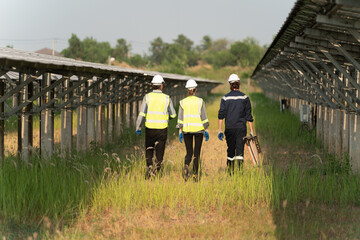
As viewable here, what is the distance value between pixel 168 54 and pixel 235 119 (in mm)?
98685

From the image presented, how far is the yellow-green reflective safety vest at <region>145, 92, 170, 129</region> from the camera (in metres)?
7.73

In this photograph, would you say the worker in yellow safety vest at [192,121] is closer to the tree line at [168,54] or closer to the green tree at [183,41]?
the tree line at [168,54]

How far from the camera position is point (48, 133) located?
9.12 m

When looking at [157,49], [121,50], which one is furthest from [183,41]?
[121,50]

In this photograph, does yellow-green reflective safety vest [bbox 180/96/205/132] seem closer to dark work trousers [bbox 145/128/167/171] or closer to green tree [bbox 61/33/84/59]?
dark work trousers [bbox 145/128/167/171]

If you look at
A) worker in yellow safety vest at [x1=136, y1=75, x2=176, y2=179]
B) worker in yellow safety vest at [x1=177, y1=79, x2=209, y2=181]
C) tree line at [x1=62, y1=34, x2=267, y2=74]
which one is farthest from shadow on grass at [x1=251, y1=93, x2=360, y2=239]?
tree line at [x1=62, y1=34, x2=267, y2=74]

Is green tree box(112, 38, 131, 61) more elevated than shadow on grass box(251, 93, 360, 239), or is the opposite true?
green tree box(112, 38, 131, 61)

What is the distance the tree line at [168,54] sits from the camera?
74.5 m

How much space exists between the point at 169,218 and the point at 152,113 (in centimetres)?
230

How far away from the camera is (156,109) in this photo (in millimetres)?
7766

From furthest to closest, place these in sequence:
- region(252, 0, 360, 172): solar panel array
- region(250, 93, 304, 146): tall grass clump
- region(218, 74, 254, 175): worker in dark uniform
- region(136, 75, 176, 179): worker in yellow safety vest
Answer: region(250, 93, 304, 146): tall grass clump → region(218, 74, 254, 175): worker in dark uniform → region(136, 75, 176, 179): worker in yellow safety vest → region(252, 0, 360, 172): solar panel array

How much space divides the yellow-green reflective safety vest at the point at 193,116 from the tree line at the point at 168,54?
5160cm

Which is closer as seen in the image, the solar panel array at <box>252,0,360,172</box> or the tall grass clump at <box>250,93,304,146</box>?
the solar panel array at <box>252,0,360,172</box>

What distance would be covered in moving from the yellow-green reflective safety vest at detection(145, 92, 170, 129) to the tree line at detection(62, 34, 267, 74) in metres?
51.6
